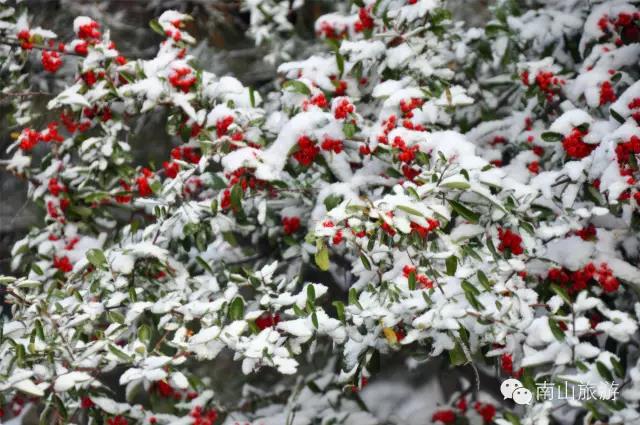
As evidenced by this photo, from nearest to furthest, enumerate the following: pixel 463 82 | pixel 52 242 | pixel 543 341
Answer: pixel 543 341
pixel 52 242
pixel 463 82

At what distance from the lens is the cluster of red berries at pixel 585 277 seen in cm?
212

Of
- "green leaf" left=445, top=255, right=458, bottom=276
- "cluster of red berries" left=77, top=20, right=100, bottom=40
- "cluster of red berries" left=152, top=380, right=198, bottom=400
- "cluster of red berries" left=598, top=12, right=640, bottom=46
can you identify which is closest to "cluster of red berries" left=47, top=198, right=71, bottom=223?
"cluster of red berries" left=77, top=20, right=100, bottom=40

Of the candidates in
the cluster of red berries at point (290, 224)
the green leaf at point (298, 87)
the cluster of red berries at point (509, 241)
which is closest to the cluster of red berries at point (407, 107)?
the green leaf at point (298, 87)

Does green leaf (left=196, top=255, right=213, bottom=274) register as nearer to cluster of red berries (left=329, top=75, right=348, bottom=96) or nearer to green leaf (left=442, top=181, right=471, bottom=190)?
cluster of red berries (left=329, top=75, right=348, bottom=96)

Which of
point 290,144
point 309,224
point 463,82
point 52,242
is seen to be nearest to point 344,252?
point 309,224

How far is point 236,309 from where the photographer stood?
1897 mm

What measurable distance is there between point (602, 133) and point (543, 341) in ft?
2.41

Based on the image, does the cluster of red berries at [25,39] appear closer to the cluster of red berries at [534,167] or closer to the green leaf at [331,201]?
the green leaf at [331,201]

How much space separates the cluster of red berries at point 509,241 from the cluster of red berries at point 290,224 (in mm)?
938

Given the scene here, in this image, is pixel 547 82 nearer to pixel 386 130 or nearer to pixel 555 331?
pixel 386 130

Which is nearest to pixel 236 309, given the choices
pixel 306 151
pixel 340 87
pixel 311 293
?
pixel 311 293

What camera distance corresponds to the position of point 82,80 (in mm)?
2469

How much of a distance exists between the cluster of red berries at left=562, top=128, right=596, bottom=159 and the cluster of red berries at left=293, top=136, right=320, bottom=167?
0.86 metres

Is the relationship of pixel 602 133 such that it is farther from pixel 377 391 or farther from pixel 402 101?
pixel 377 391
